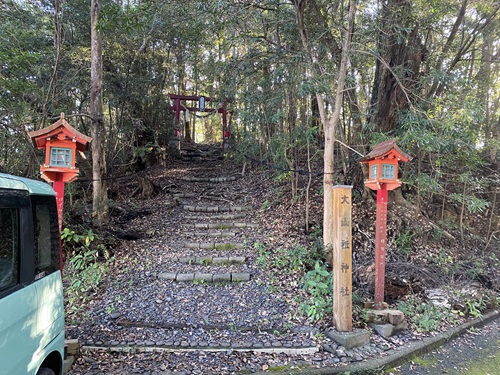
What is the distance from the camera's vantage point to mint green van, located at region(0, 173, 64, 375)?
1.66m

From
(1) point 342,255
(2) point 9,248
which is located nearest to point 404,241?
(1) point 342,255

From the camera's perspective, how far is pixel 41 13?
6270mm

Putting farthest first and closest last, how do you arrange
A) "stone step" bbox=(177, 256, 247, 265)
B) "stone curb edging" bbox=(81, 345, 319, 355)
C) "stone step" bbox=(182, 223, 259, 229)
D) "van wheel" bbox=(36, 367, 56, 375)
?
1. "stone step" bbox=(182, 223, 259, 229)
2. "stone step" bbox=(177, 256, 247, 265)
3. "stone curb edging" bbox=(81, 345, 319, 355)
4. "van wheel" bbox=(36, 367, 56, 375)

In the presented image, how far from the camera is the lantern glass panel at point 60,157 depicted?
3.54m

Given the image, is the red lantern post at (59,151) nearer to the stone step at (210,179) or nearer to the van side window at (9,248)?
the van side window at (9,248)

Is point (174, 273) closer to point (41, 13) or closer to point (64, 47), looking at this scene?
point (64, 47)

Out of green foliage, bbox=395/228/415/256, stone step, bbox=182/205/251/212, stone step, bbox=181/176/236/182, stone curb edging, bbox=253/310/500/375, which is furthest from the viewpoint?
stone step, bbox=181/176/236/182

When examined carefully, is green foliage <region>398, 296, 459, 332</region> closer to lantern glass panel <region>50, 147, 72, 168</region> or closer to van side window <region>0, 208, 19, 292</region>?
van side window <region>0, 208, 19, 292</region>

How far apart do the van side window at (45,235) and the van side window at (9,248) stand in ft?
0.64

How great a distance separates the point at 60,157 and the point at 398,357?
4.54 metres

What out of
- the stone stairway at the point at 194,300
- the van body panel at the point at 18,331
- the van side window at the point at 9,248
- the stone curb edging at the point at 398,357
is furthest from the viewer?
the stone stairway at the point at 194,300

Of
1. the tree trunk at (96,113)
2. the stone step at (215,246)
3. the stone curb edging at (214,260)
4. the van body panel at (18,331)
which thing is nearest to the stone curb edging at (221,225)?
the stone step at (215,246)

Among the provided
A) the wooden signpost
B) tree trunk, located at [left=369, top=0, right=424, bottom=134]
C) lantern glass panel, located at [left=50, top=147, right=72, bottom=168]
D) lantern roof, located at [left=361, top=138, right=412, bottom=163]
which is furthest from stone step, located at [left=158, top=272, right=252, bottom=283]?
tree trunk, located at [left=369, top=0, right=424, bottom=134]

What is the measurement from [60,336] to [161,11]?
5.46 metres
